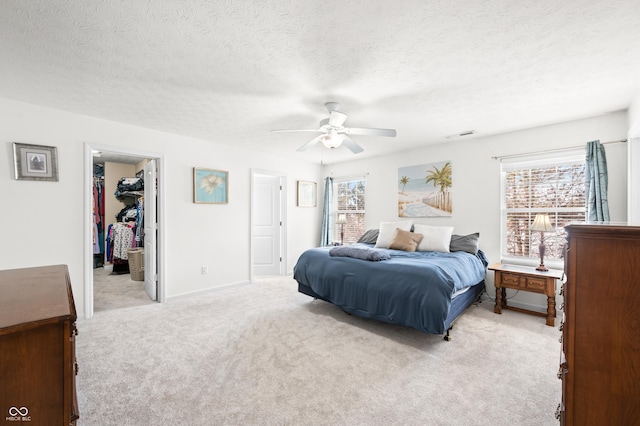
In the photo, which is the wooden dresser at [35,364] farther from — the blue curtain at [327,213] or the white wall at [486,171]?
the blue curtain at [327,213]

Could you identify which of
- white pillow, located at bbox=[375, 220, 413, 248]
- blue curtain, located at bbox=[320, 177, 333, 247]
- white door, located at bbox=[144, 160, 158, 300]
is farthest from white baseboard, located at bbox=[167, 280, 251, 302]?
white pillow, located at bbox=[375, 220, 413, 248]

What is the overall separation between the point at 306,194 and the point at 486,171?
131 inches

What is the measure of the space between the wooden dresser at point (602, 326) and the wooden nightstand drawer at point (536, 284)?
2.40 m

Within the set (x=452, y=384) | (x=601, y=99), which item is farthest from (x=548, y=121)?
(x=452, y=384)

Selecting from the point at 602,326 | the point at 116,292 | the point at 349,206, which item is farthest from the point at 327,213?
the point at 602,326

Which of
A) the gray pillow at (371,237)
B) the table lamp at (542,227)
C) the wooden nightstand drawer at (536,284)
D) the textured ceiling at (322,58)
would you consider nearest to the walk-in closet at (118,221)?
the textured ceiling at (322,58)

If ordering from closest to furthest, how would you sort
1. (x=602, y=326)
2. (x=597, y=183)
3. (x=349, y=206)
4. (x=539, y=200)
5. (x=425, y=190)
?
(x=602, y=326)
(x=597, y=183)
(x=539, y=200)
(x=425, y=190)
(x=349, y=206)

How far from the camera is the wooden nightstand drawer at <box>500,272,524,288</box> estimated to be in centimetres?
325

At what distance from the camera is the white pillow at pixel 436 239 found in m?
3.82

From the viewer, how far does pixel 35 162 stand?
2896mm

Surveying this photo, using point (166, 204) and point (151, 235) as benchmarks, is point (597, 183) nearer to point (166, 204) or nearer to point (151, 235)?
point (166, 204)

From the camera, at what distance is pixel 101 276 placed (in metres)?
5.29

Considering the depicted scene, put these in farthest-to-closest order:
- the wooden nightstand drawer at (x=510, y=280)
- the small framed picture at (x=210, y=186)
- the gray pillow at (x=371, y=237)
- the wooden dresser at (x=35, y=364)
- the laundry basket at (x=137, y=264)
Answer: the laundry basket at (x=137, y=264) → the gray pillow at (x=371, y=237) → the small framed picture at (x=210, y=186) → the wooden nightstand drawer at (x=510, y=280) → the wooden dresser at (x=35, y=364)

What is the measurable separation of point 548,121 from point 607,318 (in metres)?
3.19
